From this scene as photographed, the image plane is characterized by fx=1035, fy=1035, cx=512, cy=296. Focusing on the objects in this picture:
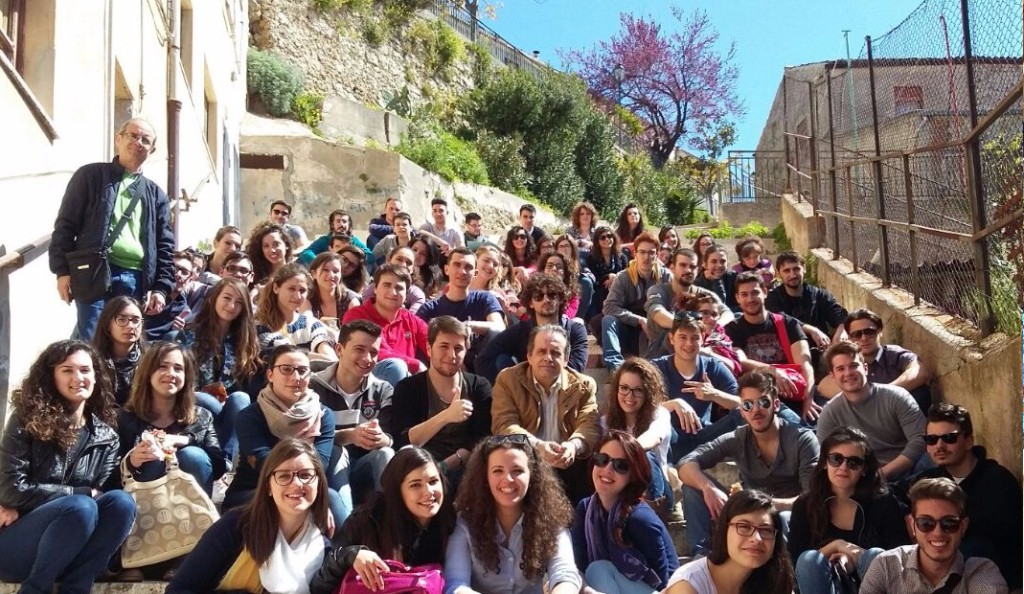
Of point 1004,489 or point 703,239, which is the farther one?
point 703,239

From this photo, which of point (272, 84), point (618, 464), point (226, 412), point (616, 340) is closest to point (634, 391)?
point (618, 464)

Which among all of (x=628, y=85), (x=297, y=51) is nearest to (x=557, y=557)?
(x=297, y=51)

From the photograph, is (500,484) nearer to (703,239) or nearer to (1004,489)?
(1004,489)

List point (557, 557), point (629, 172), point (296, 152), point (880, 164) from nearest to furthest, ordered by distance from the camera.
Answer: point (557, 557), point (880, 164), point (296, 152), point (629, 172)

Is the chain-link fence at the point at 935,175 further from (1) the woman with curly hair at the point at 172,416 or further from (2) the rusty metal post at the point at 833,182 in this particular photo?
(1) the woman with curly hair at the point at 172,416

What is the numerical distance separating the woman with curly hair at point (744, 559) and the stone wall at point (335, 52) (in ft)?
51.7

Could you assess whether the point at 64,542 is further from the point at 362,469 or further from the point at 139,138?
the point at 139,138

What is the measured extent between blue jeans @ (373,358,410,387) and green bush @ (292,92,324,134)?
11941 mm

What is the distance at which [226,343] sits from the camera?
222 inches

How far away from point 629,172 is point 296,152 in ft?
35.5

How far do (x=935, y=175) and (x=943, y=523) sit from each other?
11.0 ft

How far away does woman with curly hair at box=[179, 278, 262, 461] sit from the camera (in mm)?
5488

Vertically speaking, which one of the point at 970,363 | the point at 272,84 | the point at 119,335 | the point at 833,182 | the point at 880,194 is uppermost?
the point at 272,84

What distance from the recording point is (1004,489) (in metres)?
4.34
